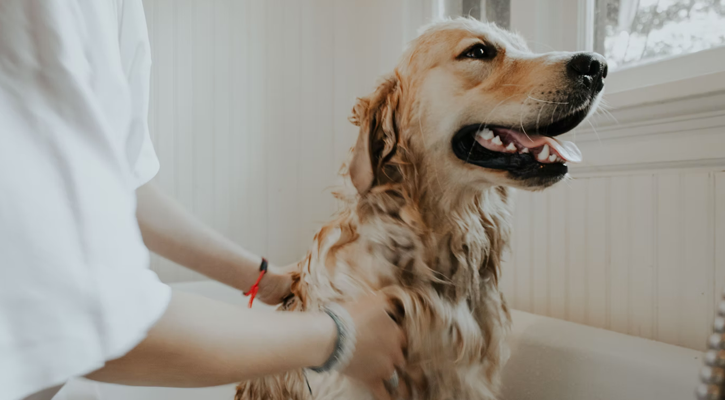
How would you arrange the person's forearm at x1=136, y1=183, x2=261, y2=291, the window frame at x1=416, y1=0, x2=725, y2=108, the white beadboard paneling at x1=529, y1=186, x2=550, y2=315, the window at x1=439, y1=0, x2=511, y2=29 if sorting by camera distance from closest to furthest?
the person's forearm at x1=136, y1=183, x2=261, y2=291 → the window frame at x1=416, y1=0, x2=725, y2=108 → the white beadboard paneling at x1=529, y1=186, x2=550, y2=315 → the window at x1=439, y1=0, x2=511, y2=29

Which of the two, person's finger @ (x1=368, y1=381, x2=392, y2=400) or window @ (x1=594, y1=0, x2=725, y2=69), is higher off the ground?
window @ (x1=594, y1=0, x2=725, y2=69)

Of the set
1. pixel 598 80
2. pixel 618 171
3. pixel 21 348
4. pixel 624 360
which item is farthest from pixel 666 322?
pixel 21 348

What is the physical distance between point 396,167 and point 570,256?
0.65 m

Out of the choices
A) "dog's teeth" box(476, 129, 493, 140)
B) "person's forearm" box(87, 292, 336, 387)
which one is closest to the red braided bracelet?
"person's forearm" box(87, 292, 336, 387)

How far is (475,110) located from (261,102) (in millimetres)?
1486

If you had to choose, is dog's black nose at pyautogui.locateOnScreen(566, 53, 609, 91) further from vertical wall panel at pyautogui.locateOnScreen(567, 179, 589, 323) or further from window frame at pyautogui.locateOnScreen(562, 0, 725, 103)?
vertical wall panel at pyautogui.locateOnScreen(567, 179, 589, 323)

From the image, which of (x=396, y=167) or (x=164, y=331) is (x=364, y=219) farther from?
(x=164, y=331)

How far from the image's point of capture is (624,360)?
864 mm

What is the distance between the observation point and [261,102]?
207cm

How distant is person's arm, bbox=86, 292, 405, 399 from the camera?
0.42 meters

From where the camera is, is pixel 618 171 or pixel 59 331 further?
pixel 618 171

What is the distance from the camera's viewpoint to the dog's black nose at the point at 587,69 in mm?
708

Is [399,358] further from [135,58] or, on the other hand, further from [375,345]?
[135,58]

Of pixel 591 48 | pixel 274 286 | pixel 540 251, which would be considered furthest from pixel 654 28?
pixel 274 286
